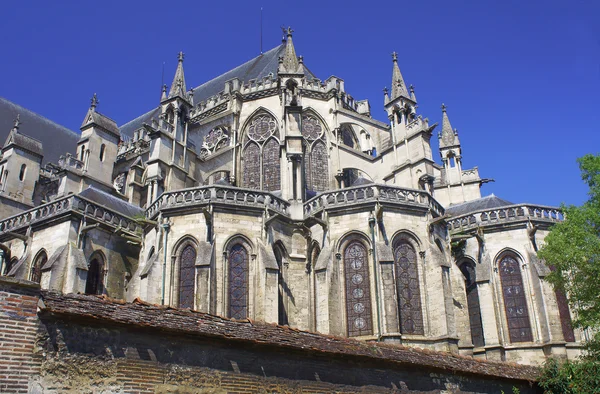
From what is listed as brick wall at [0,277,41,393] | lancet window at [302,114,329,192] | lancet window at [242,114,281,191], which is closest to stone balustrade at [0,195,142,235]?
lancet window at [242,114,281,191]

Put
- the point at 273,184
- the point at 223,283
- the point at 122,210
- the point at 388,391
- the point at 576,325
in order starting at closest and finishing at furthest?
the point at 388,391
the point at 576,325
the point at 223,283
the point at 122,210
the point at 273,184

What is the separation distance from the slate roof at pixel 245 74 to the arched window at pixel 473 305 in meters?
16.4

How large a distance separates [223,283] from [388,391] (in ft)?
35.4

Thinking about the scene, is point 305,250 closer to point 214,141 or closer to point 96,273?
point 96,273

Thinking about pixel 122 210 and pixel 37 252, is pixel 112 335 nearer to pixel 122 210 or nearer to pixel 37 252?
pixel 37 252

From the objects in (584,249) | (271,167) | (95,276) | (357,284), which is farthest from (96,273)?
(584,249)

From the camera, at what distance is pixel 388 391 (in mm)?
11883

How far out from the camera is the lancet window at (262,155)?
30.5 metres

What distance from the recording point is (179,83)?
104 ft

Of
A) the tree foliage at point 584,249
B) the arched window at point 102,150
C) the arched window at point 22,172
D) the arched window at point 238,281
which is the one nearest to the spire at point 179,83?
the arched window at point 102,150

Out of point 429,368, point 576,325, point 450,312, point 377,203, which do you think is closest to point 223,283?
point 377,203

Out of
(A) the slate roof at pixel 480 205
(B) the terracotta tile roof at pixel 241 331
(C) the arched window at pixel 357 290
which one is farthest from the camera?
(A) the slate roof at pixel 480 205

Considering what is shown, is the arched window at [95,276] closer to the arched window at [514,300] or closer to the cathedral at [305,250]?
the cathedral at [305,250]

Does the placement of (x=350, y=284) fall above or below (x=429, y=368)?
above
